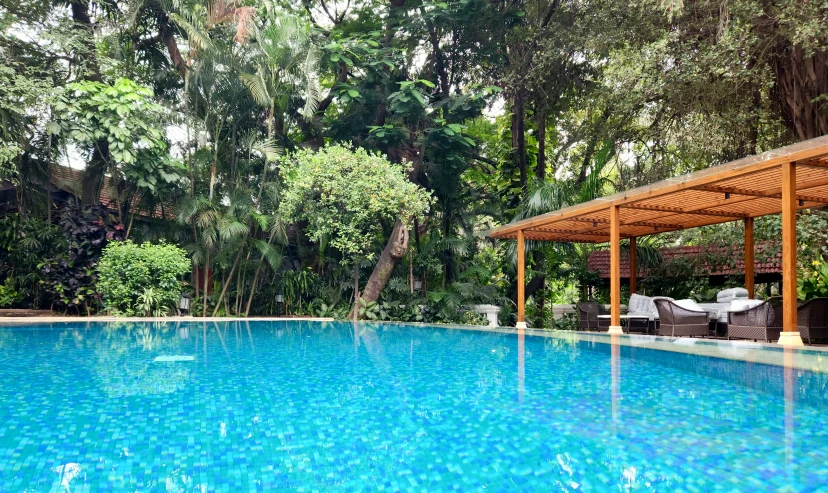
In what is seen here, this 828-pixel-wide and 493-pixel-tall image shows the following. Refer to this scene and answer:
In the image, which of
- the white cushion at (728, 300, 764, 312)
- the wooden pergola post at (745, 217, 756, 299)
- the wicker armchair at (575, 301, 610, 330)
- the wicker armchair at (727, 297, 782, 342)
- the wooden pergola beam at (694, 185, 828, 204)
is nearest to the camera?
the wicker armchair at (727, 297, 782, 342)

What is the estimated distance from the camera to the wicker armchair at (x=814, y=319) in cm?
916

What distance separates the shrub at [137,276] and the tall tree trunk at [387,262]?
4.95 meters

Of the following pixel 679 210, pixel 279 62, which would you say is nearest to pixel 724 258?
pixel 679 210

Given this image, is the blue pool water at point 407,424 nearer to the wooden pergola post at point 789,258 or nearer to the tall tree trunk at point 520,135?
the wooden pergola post at point 789,258

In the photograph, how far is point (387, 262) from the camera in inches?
660

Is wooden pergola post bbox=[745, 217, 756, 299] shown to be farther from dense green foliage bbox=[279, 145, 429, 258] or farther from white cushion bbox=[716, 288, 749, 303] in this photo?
dense green foliage bbox=[279, 145, 429, 258]

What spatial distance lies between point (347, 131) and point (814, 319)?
13.1 m

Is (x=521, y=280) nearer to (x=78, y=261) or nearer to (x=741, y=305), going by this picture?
(x=741, y=305)

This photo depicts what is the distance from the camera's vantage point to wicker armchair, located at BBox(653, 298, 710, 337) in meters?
10.4

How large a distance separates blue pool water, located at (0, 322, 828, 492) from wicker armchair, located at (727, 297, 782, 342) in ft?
6.55

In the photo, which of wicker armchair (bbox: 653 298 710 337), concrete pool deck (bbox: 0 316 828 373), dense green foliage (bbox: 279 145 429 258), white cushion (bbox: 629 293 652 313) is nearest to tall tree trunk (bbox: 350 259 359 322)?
dense green foliage (bbox: 279 145 429 258)

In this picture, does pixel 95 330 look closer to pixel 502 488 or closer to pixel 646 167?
pixel 502 488

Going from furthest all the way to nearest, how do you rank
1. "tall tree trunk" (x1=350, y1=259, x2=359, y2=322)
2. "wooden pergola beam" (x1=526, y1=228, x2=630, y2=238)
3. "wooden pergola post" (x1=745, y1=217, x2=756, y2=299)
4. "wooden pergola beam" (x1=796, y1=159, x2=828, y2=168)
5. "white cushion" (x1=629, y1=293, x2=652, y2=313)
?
"tall tree trunk" (x1=350, y1=259, x2=359, y2=322) → "wooden pergola beam" (x1=526, y1=228, x2=630, y2=238) → "white cushion" (x1=629, y1=293, x2=652, y2=313) → "wooden pergola post" (x1=745, y1=217, x2=756, y2=299) → "wooden pergola beam" (x1=796, y1=159, x2=828, y2=168)

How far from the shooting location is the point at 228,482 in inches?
118
